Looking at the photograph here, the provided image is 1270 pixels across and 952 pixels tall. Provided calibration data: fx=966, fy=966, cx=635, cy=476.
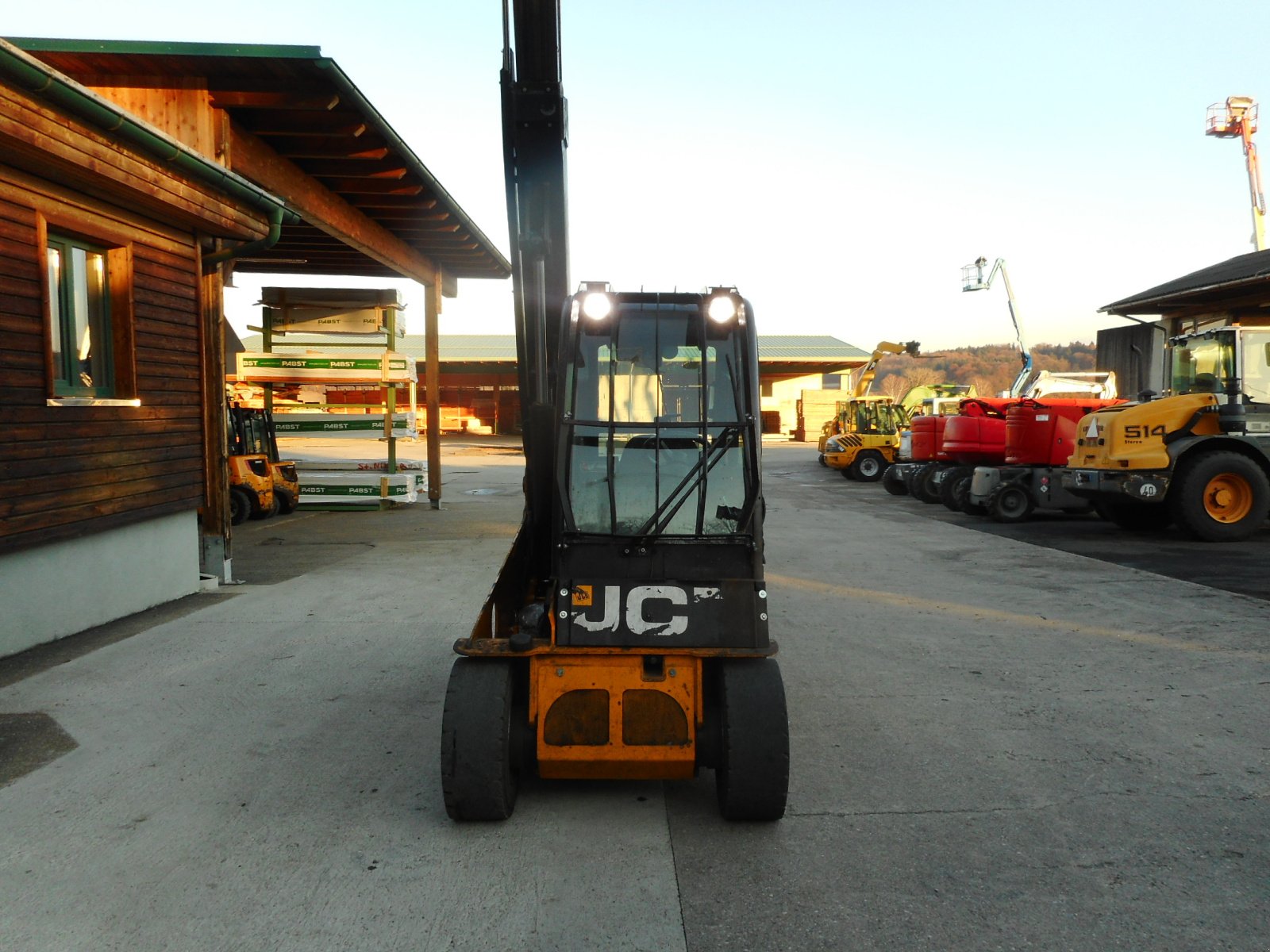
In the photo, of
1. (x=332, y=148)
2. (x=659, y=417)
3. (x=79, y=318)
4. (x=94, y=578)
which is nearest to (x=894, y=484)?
(x=332, y=148)

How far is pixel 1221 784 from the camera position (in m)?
4.70

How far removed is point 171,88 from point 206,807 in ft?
24.8

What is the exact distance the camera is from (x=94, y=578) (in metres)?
7.99

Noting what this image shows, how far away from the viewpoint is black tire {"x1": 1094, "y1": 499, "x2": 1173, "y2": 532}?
47.7 feet

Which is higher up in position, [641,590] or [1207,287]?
[1207,287]

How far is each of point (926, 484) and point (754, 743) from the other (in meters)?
16.6

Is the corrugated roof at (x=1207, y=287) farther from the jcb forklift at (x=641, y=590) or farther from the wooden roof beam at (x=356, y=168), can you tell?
the jcb forklift at (x=641, y=590)

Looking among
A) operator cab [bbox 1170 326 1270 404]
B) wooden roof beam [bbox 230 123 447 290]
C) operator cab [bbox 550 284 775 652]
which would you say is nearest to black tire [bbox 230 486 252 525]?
wooden roof beam [bbox 230 123 447 290]

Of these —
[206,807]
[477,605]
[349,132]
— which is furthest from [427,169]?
[206,807]

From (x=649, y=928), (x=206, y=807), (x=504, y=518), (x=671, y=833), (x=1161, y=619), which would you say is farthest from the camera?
(x=504, y=518)

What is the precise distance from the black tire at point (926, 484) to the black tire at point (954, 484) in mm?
1472

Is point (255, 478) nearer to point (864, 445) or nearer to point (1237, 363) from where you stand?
point (1237, 363)

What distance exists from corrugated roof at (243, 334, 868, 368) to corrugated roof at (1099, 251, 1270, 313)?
22.5 m

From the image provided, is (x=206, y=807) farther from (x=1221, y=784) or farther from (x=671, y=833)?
(x=1221, y=784)
